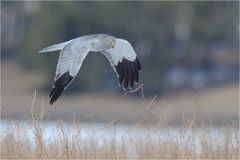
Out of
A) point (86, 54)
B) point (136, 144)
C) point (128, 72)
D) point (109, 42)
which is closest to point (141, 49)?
point (128, 72)

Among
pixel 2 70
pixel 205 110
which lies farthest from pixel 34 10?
pixel 205 110

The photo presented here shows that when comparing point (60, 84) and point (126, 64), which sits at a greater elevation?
point (126, 64)

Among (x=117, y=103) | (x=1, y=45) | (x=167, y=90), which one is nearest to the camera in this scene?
(x=117, y=103)

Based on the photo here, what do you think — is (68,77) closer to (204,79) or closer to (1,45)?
(204,79)

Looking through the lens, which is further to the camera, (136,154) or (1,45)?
(1,45)

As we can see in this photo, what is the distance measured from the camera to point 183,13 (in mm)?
28953

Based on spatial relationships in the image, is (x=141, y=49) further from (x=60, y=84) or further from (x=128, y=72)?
(x=60, y=84)

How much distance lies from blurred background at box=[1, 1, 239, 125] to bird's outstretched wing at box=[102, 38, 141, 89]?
14.6m

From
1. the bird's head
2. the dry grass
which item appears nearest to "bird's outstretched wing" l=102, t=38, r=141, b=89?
the bird's head

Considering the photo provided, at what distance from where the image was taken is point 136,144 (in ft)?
23.0

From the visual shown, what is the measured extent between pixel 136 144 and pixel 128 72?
1.64m

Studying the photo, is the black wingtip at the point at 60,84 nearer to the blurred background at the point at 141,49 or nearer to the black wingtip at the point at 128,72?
the black wingtip at the point at 128,72

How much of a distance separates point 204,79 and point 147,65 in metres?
1.81

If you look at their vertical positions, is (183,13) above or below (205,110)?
above
